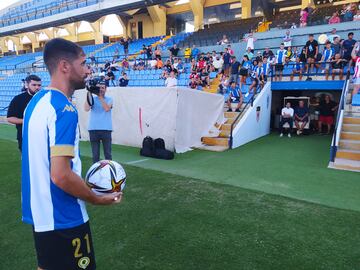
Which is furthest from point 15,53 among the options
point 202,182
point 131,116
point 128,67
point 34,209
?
point 34,209

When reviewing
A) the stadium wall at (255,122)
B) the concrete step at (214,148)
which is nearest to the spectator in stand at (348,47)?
the stadium wall at (255,122)

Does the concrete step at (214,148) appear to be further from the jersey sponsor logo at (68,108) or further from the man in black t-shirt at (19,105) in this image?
the jersey sponsor logo at (68,108)

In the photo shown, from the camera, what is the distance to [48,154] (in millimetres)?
1452

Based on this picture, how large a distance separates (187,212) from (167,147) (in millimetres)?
4270

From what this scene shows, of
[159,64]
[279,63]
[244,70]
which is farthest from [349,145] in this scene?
[159,64]

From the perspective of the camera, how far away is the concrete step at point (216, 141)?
9.06m

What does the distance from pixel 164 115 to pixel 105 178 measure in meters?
6.51

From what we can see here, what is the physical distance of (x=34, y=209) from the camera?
1.52 metres

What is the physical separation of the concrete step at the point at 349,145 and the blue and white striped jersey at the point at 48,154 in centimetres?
747

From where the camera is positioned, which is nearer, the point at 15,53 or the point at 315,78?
the point at 315,78

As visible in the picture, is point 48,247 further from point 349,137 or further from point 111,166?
point 349,137

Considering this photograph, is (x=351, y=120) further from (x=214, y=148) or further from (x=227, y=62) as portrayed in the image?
(x=227, y=62)

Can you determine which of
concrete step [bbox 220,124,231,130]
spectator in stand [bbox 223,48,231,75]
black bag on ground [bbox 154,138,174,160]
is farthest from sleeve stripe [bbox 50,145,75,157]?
spectator in stand [bbox 223,48,231,75]

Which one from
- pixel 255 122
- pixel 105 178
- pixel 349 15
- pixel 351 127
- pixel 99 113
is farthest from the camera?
pixel 349 15
